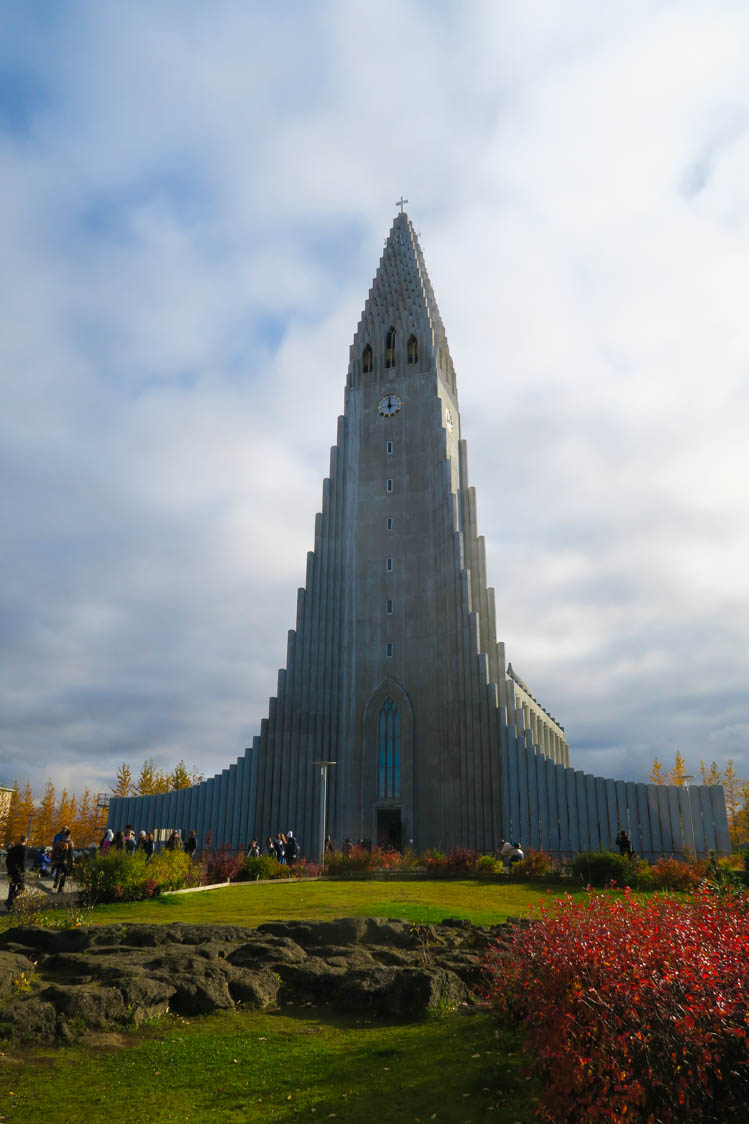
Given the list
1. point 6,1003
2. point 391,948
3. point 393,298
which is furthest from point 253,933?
point 393,298

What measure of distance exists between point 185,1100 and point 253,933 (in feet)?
19.7

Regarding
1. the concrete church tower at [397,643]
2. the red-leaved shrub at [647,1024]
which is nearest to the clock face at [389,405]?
the concrete church tower at [397,643]

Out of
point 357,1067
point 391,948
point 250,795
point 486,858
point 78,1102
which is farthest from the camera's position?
point 250,795

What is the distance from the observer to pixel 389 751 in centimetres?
4381

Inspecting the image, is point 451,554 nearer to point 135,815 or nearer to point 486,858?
point 486,858

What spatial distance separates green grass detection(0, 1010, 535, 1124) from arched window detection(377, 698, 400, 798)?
114 ft

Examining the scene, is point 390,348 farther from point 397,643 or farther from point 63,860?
point 63,860

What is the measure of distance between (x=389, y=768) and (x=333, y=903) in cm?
2495

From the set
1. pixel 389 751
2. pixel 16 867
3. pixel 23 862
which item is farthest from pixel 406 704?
pixel 16 867

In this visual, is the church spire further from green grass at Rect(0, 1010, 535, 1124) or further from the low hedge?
green grass at Rect(0, 1010, 535, 1124)

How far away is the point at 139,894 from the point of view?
20.3m

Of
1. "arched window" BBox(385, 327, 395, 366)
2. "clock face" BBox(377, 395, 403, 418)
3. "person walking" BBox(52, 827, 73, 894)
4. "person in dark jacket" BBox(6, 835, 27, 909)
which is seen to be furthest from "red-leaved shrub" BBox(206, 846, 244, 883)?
"arched window" BBox(385, 327, 395, 366)

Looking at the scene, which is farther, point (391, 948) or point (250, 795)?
point (250, 795)

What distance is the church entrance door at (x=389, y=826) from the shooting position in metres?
42.5
